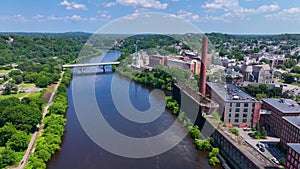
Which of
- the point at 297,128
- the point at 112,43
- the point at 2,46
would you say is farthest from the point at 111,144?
the point at 112,43

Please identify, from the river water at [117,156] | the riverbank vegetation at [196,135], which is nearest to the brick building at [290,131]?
the riverbank vegetation at [196,135]

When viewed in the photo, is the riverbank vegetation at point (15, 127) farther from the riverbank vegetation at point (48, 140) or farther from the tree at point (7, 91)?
the tree at point (7, 91)

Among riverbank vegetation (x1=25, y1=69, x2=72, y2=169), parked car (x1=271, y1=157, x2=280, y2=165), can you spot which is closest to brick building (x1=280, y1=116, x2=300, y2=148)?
parked car (x1=271, y1=157, x2=280, y2=165)

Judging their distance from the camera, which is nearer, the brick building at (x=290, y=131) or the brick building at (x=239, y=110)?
the brick building at (x=290, y=131)

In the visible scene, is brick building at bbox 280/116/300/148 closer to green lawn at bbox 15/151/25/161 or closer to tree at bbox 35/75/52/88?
green lawn at bbox 15/151/25/161

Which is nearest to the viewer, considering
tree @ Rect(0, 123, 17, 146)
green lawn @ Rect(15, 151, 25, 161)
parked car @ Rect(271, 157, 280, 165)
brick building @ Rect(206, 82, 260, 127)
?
parked car @ Rect(271, 157, 280, 165)

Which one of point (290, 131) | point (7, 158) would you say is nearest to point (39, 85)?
point (7, 158)
